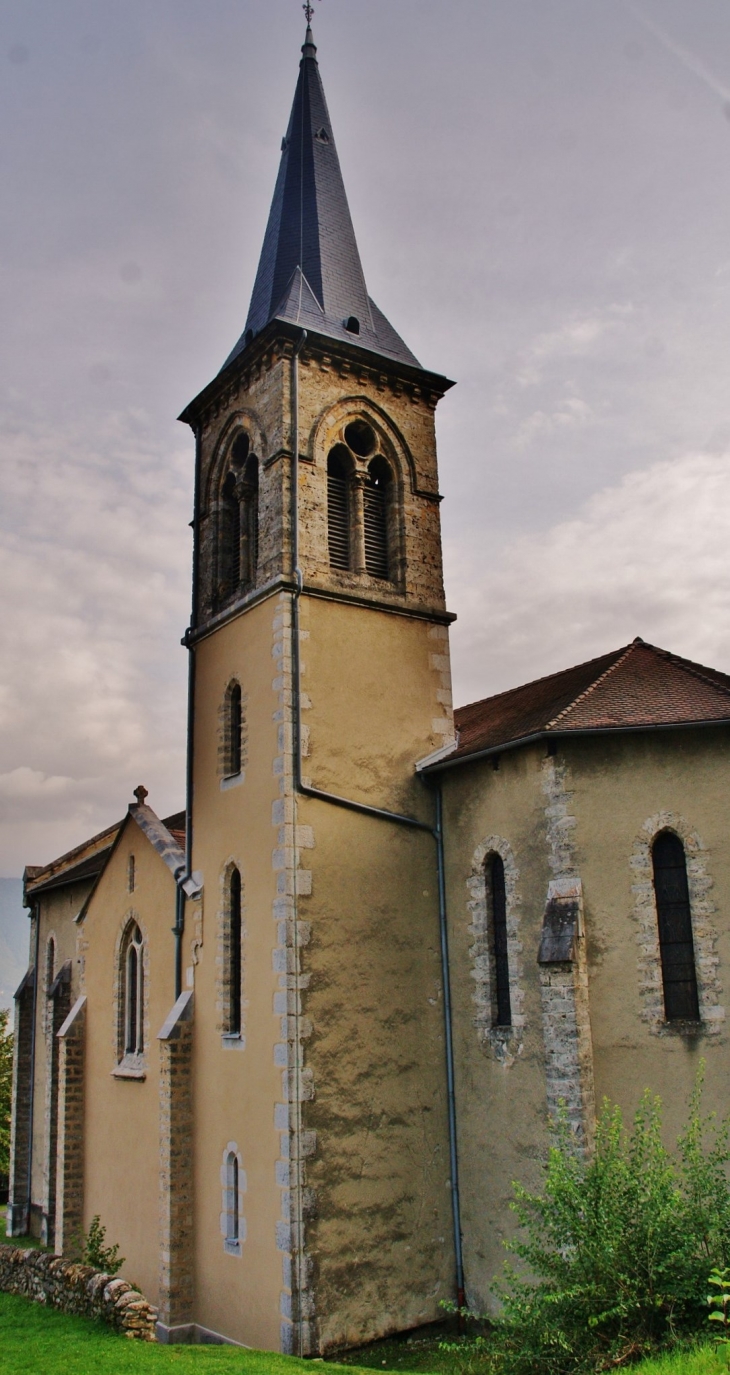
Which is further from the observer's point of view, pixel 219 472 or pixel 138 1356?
pixel 219 472

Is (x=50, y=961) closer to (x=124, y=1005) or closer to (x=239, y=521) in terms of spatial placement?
(x=124, y=1005)

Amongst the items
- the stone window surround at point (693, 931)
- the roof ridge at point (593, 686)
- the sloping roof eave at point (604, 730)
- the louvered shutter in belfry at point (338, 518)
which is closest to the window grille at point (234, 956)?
the sloping roof eave at point (604, 730)

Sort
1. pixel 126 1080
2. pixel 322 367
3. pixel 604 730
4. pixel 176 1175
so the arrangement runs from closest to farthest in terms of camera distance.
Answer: pixel 604 730, pixel 176 1175, pixel 322 367, pixel 126 1080

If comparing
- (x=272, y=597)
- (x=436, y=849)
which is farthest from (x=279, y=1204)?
(x=272, y=597)

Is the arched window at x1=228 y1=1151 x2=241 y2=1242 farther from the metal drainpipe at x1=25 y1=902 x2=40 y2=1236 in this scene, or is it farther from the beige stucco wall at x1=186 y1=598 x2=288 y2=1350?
the metal drainpipe at x1=25 y1=902 x2=40 y2=1236

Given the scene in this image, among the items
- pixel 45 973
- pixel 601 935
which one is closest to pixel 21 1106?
pixel 45 973

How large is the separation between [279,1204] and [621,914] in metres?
5.27

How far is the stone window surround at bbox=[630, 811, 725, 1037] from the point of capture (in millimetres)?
11320

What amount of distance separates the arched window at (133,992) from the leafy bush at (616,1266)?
9.32 metres

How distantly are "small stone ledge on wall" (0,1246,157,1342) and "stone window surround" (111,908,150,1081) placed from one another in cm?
270

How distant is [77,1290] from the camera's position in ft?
44.4

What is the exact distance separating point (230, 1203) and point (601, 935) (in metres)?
5.94

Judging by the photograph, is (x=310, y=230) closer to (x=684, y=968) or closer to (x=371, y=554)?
(x=371, y=554)

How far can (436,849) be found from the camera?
14648 mm
